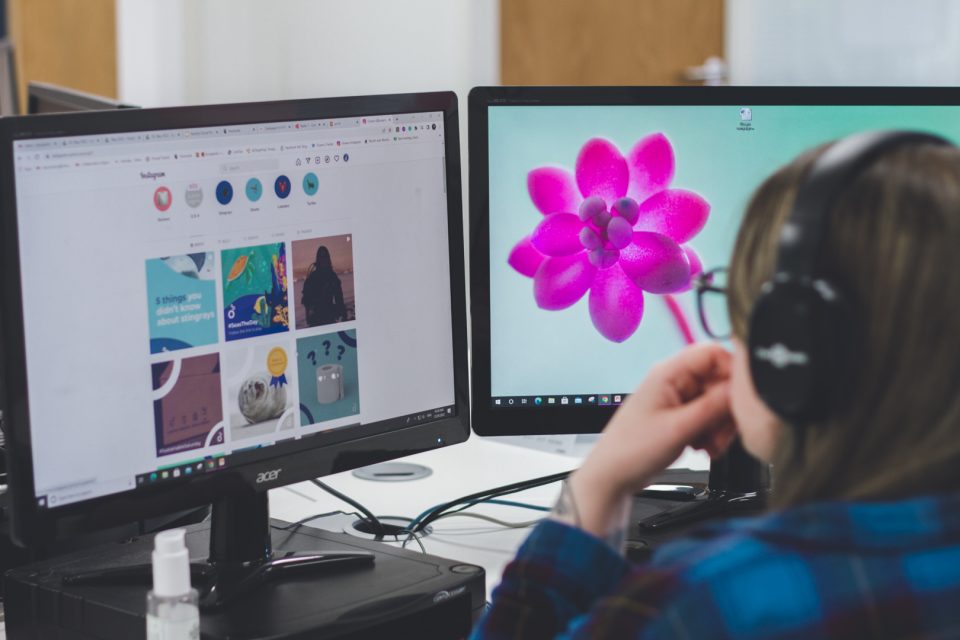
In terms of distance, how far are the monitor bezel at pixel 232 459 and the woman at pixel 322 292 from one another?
0.11 meters

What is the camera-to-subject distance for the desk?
4.06 ft

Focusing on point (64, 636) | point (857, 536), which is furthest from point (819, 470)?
point (64, 636)

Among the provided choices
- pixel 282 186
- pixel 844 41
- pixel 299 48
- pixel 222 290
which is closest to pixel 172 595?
pixel 222 290

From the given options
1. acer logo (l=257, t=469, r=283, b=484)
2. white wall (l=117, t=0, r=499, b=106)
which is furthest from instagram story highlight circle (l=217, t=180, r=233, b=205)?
white wall (l=117, t=0, r=499, b=106)

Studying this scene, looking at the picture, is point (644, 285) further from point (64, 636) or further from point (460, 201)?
point (64, 636)

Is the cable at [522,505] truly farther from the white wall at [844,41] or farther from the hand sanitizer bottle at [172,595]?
the white wall at [844,41]

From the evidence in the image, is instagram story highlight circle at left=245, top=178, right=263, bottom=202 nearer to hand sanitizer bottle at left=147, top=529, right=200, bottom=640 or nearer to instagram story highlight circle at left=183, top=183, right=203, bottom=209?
instagram story highlight circle at left=183, top=183, right=203, bottom=209

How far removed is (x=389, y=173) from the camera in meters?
1.08

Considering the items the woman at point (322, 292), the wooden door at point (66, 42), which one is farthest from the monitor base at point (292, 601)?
the wooden door at point (66, 42)

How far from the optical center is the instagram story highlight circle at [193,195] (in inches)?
37.4

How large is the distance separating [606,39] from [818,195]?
293 centimetres

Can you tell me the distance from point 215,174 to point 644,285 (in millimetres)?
470

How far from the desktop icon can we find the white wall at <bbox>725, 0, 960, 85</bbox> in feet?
8.08

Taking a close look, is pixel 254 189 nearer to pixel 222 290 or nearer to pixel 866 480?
pixel 222 290
